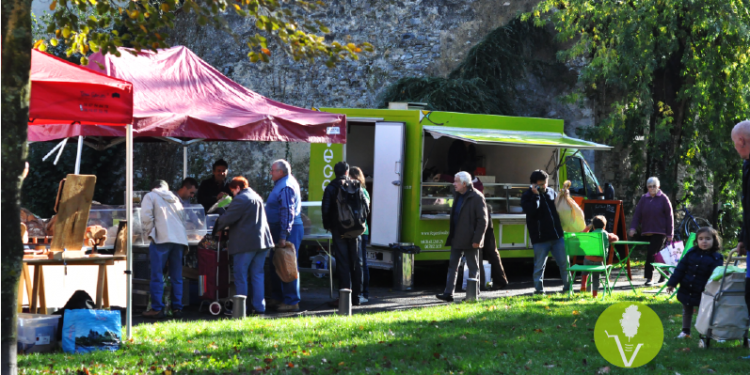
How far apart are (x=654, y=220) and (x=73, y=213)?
8069 millimetres

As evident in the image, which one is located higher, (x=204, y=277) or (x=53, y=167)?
(x=53, y=167)

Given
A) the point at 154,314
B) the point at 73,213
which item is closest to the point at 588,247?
the point at 154,314

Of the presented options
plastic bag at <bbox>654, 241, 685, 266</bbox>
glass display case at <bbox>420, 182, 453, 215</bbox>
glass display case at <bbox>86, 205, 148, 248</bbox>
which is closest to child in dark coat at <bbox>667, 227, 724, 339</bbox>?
plastic bag at <bbox>654, 241, 685, 266</bbox>

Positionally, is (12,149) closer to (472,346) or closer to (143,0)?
(143,0)

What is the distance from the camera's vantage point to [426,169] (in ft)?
42.9

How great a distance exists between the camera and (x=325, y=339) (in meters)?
6.57

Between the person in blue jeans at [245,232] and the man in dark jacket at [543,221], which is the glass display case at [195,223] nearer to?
the person in blue jeans at [245,232]

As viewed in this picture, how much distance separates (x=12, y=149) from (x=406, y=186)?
7.01m

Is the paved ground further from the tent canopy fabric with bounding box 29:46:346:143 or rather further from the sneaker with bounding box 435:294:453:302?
the tent canopy fabric with bounding box 29:46:346:143

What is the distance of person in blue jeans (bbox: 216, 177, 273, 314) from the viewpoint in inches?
322

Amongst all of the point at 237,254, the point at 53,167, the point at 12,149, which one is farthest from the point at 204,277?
the point at 53,167

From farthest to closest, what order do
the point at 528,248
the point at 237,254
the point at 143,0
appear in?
1. the point at 528,248
2. the point at 237,254
3. the point at 143,0

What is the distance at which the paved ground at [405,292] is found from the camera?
29.1 ft

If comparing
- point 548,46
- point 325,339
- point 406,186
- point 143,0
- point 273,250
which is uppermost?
point 548,46
